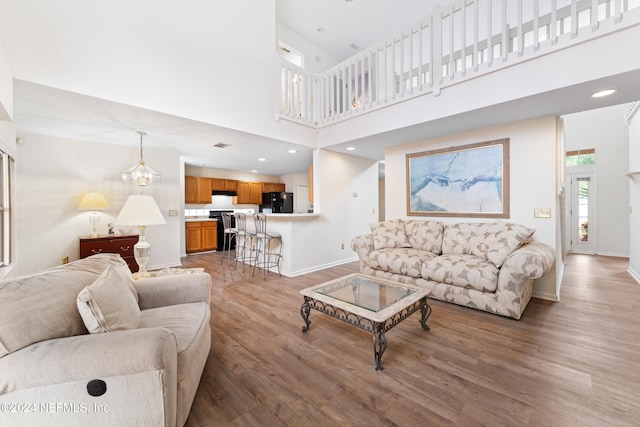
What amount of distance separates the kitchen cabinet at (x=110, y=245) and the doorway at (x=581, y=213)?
9.60 meters

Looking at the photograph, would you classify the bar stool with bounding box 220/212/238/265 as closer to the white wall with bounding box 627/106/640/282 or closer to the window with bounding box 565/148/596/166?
the white wall with bounding box 627/106/640/282

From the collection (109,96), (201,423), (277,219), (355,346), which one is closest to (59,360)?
(201,423)

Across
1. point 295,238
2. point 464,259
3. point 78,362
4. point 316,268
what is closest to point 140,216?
point 78,362

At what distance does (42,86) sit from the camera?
2.24 meters

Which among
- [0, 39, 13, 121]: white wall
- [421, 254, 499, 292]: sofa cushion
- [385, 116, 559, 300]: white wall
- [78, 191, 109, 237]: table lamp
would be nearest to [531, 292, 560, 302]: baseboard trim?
[385, 116, 559, 300]: white wall

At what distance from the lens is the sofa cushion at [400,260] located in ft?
10.6

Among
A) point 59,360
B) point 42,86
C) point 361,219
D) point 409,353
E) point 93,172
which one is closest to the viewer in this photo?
point 59,360

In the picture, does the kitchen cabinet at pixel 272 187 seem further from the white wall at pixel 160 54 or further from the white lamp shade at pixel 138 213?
the white lamp shade at pixel 138 213

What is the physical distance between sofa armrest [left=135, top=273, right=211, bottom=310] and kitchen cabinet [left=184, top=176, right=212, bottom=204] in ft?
16.7

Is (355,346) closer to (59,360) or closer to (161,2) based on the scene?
(59,360)

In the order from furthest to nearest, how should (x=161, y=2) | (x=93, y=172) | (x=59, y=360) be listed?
(x=93, y=172), (x=161, y=2), (x=59, y=360)

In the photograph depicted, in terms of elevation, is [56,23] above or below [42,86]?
above

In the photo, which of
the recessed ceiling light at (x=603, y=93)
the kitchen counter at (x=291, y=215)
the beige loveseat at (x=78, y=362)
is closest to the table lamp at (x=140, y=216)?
the beige loveseat at (x=78, y=362)

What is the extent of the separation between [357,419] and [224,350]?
1.22m
